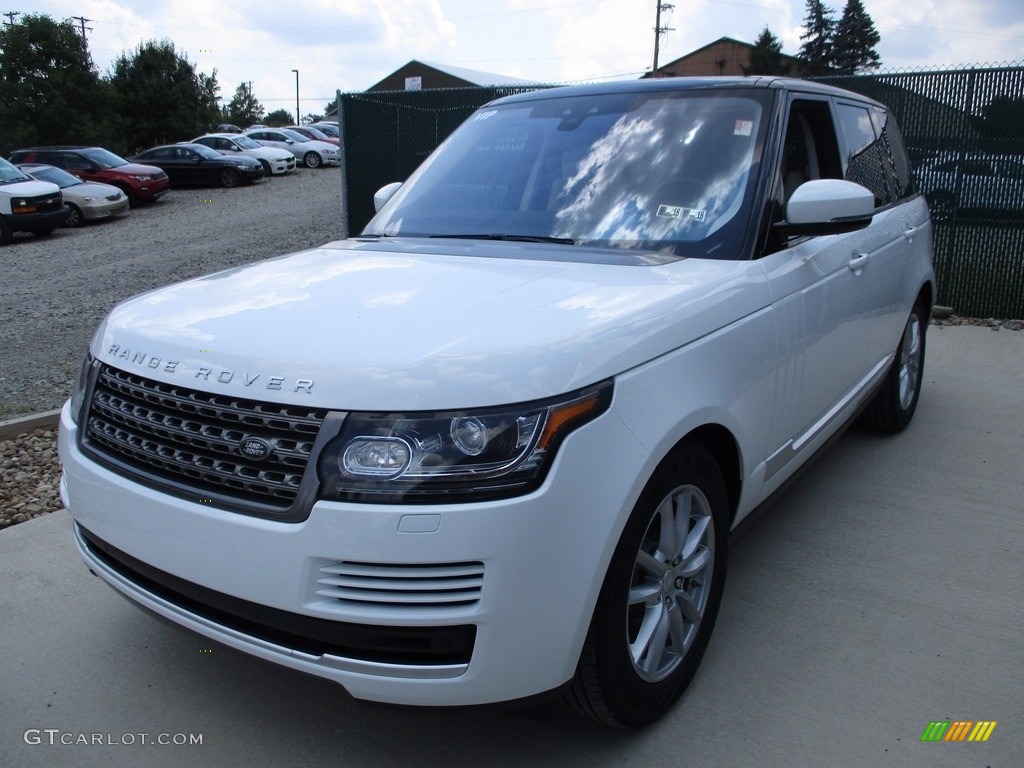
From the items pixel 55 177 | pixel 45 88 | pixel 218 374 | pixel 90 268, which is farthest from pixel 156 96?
pixel 218 374

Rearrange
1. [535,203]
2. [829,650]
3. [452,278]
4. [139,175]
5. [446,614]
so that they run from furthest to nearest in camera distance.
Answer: [139,175] < [535,203] < [829,650] < [452,278] < [446,614]

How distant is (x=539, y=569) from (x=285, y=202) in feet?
72.1

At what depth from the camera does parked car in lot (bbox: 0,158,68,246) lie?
53.4 ft

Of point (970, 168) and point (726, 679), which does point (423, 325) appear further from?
point (970, 168)

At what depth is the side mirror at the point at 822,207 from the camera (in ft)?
9.99

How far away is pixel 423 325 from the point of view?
2260 millimetres

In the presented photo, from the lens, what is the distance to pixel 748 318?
2.82 meters

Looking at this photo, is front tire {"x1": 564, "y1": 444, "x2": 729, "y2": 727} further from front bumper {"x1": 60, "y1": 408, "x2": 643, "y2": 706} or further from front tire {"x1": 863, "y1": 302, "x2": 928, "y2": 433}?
front tire {"x1": 863, "y1": 302, "x2": 928, "y2": 433}

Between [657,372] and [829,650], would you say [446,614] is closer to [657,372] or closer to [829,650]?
[657,372]

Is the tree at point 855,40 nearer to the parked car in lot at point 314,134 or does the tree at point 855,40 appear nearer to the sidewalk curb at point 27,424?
the parked car in lot at point 314,134

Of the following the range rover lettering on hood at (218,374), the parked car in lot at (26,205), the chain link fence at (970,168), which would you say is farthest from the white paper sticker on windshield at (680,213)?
the parked car in lot at (26,205)

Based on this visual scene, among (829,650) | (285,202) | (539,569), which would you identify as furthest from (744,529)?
(285,202)

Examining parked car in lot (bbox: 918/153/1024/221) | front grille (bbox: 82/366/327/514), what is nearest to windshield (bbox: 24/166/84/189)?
parked car in lot (bbox: 918/153/1024/221)

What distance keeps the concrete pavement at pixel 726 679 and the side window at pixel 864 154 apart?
164 cm
